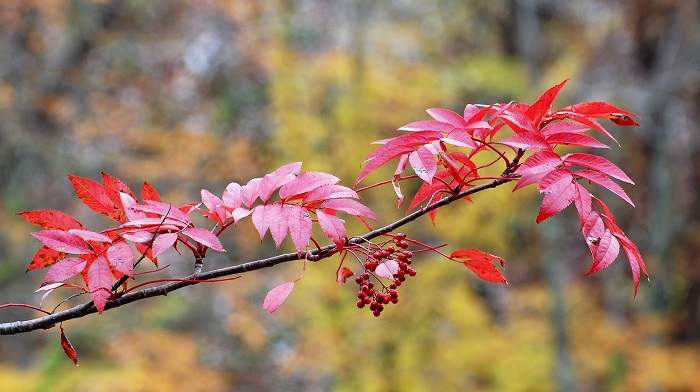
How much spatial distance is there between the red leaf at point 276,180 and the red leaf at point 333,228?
0.27ft

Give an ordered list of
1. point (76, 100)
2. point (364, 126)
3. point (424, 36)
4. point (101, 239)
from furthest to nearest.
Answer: point (76, 100), point (424, 36), point (364, 126), point (101, 239)

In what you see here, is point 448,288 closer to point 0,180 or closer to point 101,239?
point 101,239

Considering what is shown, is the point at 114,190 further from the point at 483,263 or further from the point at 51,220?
the point at 483,263

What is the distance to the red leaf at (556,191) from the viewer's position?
0.95 m

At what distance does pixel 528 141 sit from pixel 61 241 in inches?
27.0

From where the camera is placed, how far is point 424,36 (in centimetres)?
698

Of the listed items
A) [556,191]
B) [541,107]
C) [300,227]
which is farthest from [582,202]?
[300,227]

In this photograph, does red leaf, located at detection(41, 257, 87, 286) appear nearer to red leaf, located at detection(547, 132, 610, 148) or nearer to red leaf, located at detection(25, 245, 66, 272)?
red leaf, located at detection(25, 245, 66, 272)

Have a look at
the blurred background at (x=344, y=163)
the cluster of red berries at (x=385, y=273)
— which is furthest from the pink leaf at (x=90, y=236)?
the blurred background at (x=344, y=163)

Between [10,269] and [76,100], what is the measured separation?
234 cm

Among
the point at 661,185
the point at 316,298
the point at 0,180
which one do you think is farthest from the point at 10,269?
the point at 661,185

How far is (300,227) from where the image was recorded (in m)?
0.98

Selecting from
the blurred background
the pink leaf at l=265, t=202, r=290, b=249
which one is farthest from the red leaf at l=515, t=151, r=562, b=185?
the blurred background

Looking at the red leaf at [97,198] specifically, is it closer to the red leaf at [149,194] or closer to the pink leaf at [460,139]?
the red leaf at [149,194]
